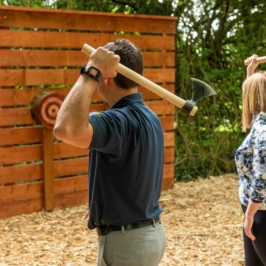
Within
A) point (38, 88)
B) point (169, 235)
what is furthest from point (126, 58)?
point (38, 88)

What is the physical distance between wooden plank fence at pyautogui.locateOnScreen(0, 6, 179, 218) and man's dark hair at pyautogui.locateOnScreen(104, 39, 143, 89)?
3.47m

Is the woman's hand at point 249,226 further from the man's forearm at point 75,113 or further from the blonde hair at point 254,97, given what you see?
the man's forearm at point 75,113

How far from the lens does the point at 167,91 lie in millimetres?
2248

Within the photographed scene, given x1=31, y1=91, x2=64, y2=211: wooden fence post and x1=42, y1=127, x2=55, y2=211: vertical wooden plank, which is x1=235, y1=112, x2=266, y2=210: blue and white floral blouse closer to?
x1=31, y1=91, x2=64, y2=211: wooden fence post

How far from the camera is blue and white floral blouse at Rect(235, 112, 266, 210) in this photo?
2697 mm

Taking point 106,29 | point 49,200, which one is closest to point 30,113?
point 49,200

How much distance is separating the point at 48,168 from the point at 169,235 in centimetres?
159

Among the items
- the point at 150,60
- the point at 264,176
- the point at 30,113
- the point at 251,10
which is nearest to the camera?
the point at 264,176

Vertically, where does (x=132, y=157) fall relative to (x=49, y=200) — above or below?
above

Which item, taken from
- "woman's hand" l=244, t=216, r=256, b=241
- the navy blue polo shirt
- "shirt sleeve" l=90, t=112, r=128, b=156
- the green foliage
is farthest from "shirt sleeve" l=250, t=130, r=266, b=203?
the green foliage

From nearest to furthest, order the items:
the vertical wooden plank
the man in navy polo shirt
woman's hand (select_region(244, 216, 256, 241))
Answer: the man in navy polo shirt → woman's hand (select_region(244, 216, 256, 241)) → the vertical wooden plank

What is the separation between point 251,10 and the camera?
8.35m

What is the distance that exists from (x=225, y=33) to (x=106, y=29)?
2912 mm

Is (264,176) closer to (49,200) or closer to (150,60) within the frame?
(49,200)
